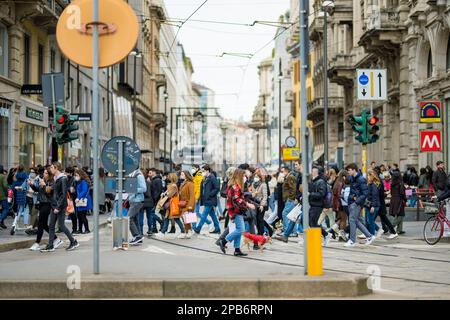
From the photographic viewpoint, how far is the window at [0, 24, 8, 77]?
3149 cm

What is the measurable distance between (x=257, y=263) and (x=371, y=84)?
12.3 metres

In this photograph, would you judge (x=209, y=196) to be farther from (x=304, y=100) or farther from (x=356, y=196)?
(x=304, y=100)

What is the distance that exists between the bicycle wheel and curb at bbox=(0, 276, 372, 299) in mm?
9342

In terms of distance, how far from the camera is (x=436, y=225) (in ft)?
65.5

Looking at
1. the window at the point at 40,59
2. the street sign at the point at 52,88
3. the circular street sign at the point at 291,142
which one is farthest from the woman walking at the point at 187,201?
the circular street sign at the point at 291,142

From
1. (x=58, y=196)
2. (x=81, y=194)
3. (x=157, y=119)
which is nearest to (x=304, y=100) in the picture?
(x=58, y=196)

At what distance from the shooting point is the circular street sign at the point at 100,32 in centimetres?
1138

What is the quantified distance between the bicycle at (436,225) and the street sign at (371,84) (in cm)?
596

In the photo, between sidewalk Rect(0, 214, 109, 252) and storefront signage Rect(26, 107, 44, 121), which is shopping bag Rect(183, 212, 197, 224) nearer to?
sidewalk Rect(0, 214, 109, 252)

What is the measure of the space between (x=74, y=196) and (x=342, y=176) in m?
6.58

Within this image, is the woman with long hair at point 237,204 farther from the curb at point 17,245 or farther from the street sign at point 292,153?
the street sign at point 292,153

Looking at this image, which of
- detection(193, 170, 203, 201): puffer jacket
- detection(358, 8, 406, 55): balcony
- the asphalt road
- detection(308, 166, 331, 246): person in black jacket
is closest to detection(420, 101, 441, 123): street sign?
the asphalt road

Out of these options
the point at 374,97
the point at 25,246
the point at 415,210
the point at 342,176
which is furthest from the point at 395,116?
the point at 25,246

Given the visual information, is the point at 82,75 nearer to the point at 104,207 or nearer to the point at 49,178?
the point at 104,207
